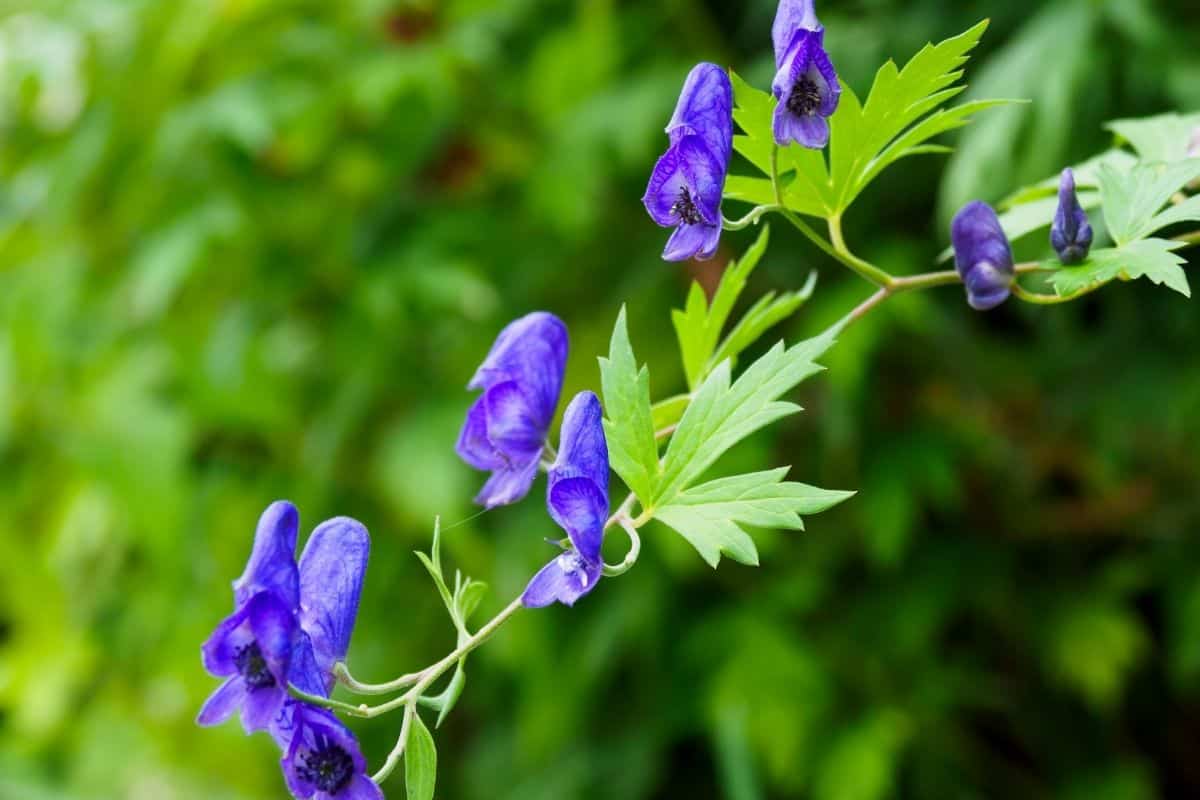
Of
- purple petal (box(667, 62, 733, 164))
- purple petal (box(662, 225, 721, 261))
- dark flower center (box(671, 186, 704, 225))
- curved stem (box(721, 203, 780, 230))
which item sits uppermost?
purple petal (box(667, 62, 733, 164))

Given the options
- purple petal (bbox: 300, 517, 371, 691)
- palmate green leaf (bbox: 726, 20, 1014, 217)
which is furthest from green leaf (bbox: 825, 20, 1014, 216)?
purple petal (bbox: 300, 517, 371, 691)

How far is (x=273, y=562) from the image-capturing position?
1.31 ft

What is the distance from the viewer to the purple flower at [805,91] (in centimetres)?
43

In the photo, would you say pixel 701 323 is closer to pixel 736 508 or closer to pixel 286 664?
pixel 736 508

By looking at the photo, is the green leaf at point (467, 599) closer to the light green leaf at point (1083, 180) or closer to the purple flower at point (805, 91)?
the purple flower at point (805, 91)

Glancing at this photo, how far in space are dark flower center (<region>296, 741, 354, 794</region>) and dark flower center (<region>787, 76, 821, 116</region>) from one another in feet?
0.87

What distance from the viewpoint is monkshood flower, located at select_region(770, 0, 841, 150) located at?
426 millimetres

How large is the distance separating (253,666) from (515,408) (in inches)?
6.0

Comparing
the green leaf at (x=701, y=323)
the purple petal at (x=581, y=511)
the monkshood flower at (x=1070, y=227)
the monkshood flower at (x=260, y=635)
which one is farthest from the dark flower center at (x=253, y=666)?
the monkshood flower at (x=1070, y=227)

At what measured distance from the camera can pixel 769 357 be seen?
437 millimetres

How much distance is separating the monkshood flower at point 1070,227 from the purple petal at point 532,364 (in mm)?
204

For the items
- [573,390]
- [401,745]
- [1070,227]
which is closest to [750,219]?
[1070,227]

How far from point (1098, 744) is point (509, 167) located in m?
1.11

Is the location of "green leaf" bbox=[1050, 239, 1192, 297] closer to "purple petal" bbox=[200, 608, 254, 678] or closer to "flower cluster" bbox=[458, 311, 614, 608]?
"flower cluster" bbox=[458, 311, 614, 608]
